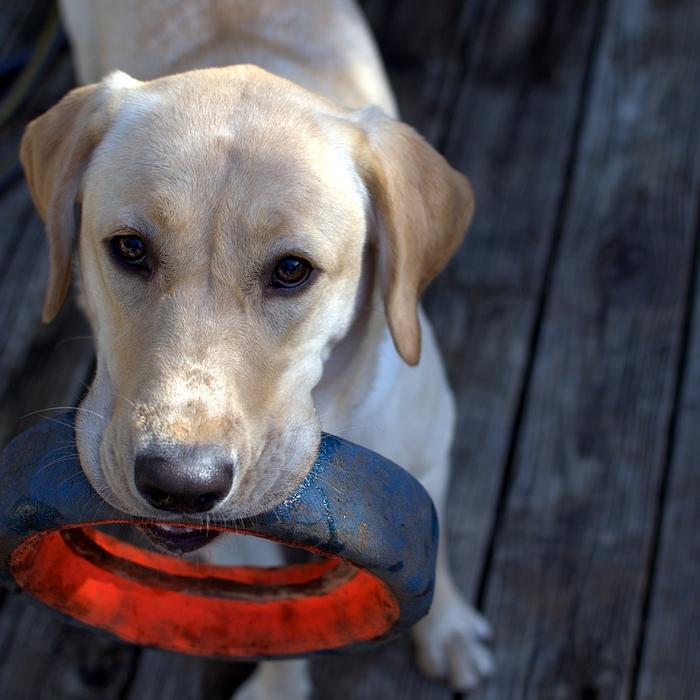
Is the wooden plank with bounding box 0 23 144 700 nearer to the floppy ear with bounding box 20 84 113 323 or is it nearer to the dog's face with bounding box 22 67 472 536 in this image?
the floppy ear with bounding box 20 84 113 323

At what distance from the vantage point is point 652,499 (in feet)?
10.3

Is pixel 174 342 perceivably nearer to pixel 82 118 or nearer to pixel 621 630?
pixel 82 118

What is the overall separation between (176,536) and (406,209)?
80 cm

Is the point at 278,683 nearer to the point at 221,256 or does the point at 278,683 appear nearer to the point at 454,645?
the point at 454,645

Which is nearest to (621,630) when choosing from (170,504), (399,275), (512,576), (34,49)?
(512,576)

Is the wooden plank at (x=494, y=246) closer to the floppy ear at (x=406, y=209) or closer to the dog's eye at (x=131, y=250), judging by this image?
the floppy ear at (x=406, y=209)

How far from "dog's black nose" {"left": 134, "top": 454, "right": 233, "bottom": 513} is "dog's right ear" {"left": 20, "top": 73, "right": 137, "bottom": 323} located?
0.65 metres

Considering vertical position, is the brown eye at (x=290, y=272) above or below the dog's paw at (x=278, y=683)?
above

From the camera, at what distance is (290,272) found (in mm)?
2049

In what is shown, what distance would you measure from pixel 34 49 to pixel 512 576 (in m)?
2.63

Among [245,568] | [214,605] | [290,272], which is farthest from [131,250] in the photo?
[214,605]

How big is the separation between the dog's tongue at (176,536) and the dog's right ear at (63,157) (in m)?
0.63

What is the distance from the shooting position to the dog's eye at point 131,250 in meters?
2.03

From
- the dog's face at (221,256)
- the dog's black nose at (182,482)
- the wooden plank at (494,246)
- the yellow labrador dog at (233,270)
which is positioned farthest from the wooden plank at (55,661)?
the dog's black nose at (182,482)
